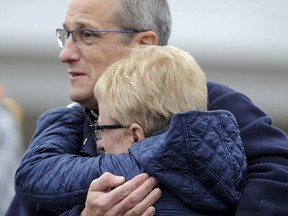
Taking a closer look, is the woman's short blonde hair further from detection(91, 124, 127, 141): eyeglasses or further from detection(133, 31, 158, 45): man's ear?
detection(133, 31, 158, 45): man's ear

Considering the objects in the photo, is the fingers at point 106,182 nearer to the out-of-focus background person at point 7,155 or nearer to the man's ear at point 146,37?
the man's ear at point 146,37

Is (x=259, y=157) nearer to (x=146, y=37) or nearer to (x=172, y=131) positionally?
(x=172, y=131)

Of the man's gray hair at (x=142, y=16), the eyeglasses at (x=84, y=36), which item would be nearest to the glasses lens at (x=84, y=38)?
the eyeglasses at (x=84, y=36)

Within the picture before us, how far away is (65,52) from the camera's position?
398 cm

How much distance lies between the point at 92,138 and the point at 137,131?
43 cm

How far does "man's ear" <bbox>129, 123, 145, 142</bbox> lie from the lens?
340cm

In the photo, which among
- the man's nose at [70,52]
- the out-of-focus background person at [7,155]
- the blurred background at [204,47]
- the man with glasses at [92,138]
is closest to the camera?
the man with glasses at [92,138]

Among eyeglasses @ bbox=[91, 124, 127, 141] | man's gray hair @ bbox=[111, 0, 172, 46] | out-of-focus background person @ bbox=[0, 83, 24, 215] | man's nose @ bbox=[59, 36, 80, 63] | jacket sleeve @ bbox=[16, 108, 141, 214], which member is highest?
man's gray hair @ bbox=[111, 0, 172, 46]

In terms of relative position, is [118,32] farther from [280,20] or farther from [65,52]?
[280,20]

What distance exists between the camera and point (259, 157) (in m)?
3.55

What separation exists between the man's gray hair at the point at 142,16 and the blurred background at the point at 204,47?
7.15m

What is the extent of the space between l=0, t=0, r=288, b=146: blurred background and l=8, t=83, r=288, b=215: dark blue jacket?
7497 mm

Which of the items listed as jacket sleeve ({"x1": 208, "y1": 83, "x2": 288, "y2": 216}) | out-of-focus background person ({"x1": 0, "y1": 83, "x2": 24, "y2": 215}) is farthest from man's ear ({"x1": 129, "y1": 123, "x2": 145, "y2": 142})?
out-of-focus background person ({"x1": 0, "y1": 83, "x2": 24, "y2": 215})

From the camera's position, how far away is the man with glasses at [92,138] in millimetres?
3379
